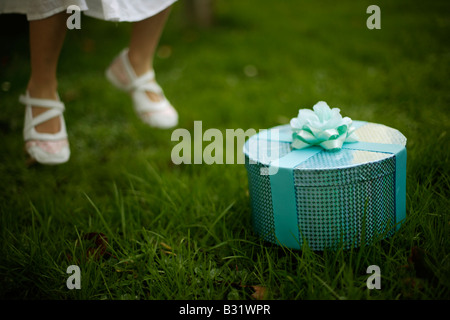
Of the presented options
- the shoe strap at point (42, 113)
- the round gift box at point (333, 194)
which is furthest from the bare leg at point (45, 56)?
the round gift box at point (333, 194)

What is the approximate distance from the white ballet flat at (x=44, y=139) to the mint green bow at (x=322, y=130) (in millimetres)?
1016

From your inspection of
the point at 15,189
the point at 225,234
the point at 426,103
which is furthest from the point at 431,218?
the point at 15,189

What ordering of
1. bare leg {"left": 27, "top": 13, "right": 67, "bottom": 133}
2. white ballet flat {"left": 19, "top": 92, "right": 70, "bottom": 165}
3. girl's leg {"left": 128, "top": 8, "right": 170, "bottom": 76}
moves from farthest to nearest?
girl's leg {"left": 128, "top": 8, "right": 170, "bottom": 76} < white ballet flat {"left": 19, "top": 92, "right": 70, "bottom": 165} < bare leg {"left": 27, "top": 13, "right": 67, "bottom": 133}

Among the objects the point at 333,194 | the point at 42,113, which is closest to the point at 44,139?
the point at 42,113

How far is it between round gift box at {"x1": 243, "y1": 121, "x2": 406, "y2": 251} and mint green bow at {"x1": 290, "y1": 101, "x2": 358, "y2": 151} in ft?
0.10

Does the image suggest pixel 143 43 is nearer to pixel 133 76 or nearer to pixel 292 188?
pixel 133 76

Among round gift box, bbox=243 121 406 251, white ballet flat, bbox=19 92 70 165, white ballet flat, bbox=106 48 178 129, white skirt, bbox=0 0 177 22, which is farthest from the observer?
white ballet flat, bbox=106 48 178 129

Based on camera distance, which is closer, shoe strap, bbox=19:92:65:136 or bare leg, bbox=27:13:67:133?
bare leg, bbox=27:13:67:133

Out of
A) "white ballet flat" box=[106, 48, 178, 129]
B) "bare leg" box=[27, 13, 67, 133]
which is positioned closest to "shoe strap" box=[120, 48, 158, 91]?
"white ballet flat" box=[106, 48, 178, 129]

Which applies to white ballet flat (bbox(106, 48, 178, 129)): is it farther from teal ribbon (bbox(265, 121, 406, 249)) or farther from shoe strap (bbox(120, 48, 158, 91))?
→ teal ribbon (bbox(265, 121, 406, 249))

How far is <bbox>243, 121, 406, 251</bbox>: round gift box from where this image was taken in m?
1.29

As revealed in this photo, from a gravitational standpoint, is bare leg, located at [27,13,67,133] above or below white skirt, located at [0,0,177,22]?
below

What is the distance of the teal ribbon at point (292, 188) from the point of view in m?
1.32

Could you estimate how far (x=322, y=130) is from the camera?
1.40 m
